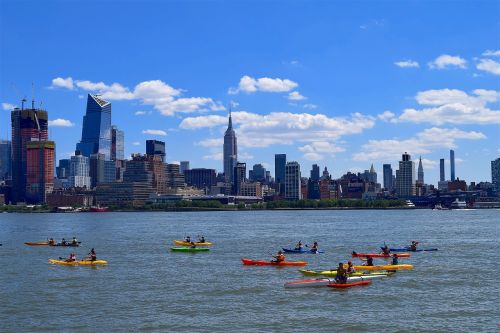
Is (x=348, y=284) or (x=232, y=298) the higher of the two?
(x=348, y=284)

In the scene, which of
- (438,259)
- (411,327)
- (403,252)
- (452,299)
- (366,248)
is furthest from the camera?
(366,248)

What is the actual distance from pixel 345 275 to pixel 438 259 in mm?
27036

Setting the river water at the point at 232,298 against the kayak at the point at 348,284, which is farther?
the kayak at the point at 348,284

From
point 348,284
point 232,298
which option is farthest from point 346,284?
point 232,298

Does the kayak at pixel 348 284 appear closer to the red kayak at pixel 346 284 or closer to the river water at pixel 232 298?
the red kayak at pixel 346 284

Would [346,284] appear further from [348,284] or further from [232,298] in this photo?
[232,298]

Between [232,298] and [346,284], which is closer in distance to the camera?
[232,298]

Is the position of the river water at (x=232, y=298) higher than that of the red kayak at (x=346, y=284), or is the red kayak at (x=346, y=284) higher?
the red kayak at (x=346, y=284)

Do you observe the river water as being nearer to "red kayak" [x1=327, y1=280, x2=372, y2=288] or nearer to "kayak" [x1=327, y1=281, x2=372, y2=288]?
"kayak" [x1=327, y1=281, x2=372, y2=288]

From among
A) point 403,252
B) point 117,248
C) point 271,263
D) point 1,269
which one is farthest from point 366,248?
point 1,269

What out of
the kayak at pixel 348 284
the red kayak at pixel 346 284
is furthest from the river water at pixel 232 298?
the red kayak at pixel 346 284

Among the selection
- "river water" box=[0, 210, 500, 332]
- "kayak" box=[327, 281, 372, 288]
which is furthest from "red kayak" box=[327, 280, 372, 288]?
"river water" box=[0, 210, 500, 332]

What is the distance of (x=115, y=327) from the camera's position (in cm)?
4294

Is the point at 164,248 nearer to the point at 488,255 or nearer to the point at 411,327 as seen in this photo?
the point at 488,255
